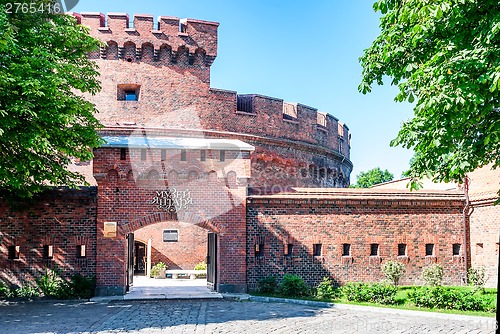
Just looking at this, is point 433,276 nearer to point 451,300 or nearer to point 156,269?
point 451,300

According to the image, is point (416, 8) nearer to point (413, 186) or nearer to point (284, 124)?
point (413, 186)

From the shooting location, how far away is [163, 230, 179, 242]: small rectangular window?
23.9 metres

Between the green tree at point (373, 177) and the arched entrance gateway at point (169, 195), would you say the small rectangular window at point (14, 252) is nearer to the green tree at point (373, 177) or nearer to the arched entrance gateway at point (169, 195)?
the arched entrance gateway at point (169, 195)

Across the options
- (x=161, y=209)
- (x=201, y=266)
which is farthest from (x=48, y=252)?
(x=201, y=266)

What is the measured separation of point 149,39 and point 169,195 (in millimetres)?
9073

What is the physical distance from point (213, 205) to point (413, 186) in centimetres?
721

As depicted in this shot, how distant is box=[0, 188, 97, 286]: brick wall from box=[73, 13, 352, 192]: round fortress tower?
6.32 meters

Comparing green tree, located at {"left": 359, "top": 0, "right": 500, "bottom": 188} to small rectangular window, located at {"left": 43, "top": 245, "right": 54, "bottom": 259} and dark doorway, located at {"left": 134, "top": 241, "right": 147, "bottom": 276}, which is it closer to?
small rectangular window, located at {"left": 43, "top": 245, "right": 54, "bottom": 259}

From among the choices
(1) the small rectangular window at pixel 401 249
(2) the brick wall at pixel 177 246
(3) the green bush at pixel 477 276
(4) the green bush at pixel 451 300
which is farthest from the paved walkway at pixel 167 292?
(3) the green bush at pixel 477 276

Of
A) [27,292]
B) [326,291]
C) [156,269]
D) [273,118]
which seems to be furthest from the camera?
[273,118]

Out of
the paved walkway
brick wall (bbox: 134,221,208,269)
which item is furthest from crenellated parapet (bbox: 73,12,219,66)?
the paved walkway

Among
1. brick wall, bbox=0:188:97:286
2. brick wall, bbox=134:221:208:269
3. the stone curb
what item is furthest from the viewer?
brick wall, bbox=134:221:208:269

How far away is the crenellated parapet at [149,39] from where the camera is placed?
74.3 feet

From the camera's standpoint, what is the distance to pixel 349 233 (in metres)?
17.5
